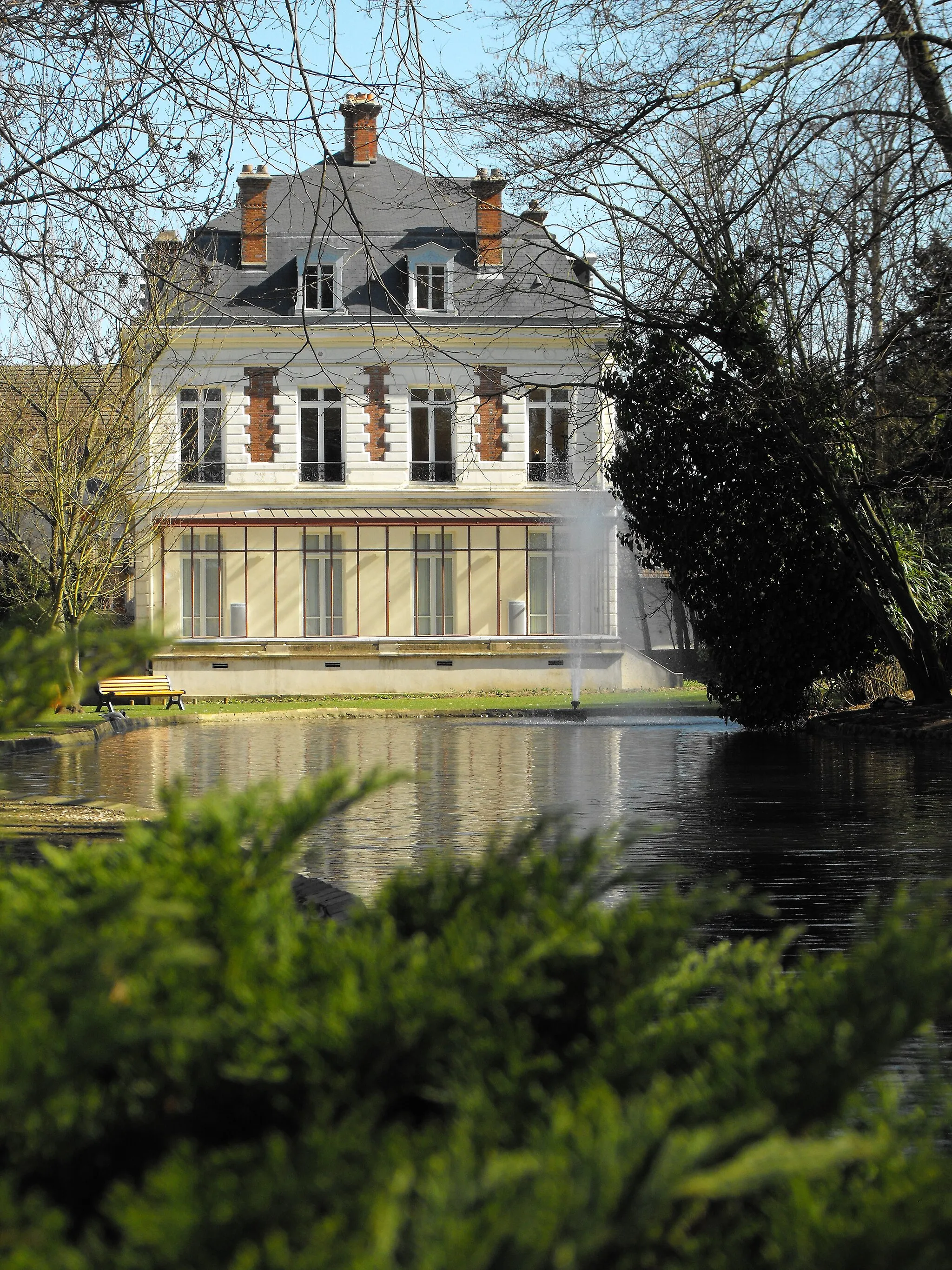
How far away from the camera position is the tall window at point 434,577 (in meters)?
36.8

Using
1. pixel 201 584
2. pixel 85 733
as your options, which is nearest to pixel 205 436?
pixel 201 584

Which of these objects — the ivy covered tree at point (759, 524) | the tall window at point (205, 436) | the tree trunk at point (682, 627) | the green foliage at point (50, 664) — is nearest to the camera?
the green foliage at point (50, 664)

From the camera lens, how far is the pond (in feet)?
→ 26.3

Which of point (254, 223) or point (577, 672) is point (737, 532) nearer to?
point (577, 672)

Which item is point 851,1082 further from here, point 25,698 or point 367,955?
point 25,698

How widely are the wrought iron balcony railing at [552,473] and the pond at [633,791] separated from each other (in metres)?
15.2

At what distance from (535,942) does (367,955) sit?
0.20 m

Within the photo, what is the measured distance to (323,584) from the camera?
120ft

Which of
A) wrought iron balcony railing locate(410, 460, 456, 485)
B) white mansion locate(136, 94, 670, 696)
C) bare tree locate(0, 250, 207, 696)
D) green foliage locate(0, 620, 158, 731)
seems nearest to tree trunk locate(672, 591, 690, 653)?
white mansion locate(136, 94, 670, 696)

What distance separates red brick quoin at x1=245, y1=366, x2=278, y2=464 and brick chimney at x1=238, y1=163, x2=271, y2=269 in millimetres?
3143

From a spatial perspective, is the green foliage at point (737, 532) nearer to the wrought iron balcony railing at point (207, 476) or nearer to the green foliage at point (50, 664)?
the green foliage at point (50, 664)

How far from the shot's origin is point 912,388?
1622cm

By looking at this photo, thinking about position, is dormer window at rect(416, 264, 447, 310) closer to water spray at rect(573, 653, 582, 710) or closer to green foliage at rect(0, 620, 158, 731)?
water spray at rect(573, 653, 582, 710)

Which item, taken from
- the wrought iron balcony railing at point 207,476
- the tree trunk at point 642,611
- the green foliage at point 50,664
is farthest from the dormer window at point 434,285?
the green foliage at point 50,664
